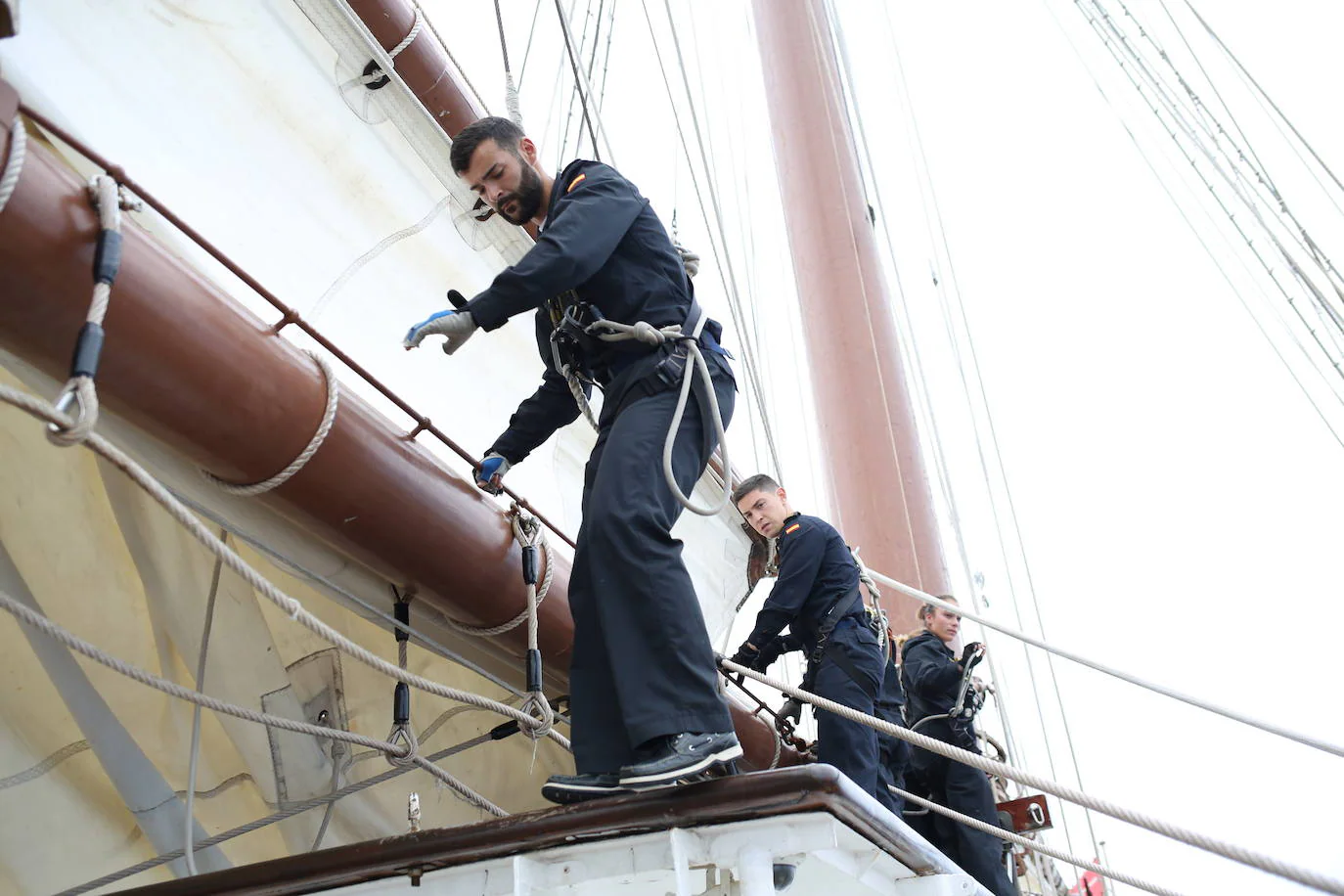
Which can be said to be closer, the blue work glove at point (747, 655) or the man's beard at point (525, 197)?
the man's beard at point (525, 197)

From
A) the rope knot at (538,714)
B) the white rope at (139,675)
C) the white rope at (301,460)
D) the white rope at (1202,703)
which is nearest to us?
the white rope at (139,675)

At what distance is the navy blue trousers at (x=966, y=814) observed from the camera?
3176mm

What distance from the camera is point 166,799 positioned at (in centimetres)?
195

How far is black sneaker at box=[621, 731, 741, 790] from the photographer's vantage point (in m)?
1.25

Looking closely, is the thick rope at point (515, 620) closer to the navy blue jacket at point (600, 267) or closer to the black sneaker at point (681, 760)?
the navy blue jacket at point (600, 267)

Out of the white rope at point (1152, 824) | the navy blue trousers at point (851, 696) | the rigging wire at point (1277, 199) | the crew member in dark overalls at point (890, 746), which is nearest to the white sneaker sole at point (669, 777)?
the white rope at point (1152, 824)

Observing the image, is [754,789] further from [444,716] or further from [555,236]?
[444,716]

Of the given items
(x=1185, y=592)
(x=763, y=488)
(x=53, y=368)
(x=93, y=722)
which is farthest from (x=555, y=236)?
(x=1185, y=592)

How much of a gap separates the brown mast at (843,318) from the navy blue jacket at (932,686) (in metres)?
1.57

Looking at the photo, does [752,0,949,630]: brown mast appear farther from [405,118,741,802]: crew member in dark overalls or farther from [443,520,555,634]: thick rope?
[405,118,741,802]: crew member in dark overalls

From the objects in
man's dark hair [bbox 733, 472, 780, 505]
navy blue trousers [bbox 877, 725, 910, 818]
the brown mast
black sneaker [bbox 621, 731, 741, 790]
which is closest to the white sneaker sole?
black sneaker [bbox 621, 731, 741, 790]

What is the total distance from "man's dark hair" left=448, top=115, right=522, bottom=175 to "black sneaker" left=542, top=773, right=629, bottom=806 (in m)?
0.85

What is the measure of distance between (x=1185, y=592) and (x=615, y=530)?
9090mm

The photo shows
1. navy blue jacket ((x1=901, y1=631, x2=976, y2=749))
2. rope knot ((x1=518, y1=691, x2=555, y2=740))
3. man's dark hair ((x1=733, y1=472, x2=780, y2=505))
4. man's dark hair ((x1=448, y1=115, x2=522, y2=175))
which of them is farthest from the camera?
navy blue jacket ((x1=901, y1=631, x2=976, y2=749))
